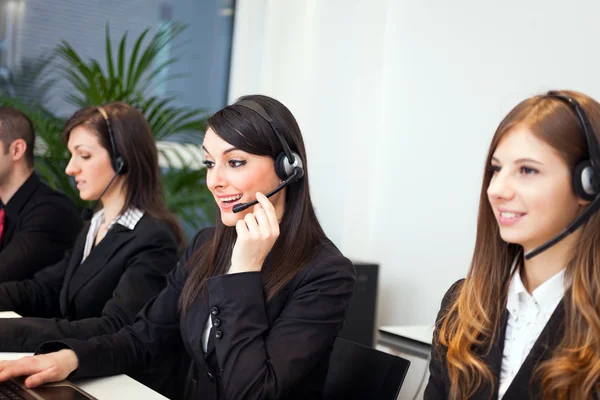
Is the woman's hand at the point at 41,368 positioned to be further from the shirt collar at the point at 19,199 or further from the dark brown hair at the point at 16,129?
the dark brown hair at the point at 16,129

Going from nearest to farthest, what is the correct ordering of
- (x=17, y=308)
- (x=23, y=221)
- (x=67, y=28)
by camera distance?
(x=17, y=308), (x=23, y=221), (x=67, y=28)

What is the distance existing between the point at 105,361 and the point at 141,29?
A: 317 centimetres

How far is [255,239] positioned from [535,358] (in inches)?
26.9

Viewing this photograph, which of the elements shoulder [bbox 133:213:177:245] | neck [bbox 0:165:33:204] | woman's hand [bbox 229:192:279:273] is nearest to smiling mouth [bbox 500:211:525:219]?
woman's hand [bbox 229:192:279:273]

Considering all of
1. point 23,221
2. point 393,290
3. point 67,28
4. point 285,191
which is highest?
point 67,28

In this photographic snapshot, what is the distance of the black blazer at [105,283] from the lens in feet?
7.54

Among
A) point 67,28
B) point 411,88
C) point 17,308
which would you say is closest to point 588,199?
point 17,308

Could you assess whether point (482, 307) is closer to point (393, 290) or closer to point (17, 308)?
point (17, 308)

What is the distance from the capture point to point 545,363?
131 cm

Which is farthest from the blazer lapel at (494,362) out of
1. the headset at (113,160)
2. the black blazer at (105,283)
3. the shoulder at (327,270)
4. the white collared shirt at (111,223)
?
the headset at (113,160)

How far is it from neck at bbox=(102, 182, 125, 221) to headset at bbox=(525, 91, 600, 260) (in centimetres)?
176

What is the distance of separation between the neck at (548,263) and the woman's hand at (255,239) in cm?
59

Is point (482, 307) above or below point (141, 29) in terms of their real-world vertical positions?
below

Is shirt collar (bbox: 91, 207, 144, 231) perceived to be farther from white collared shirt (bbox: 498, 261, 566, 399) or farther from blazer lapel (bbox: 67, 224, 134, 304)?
white collared shirt (bbox: 498, 261, 566, 399)
